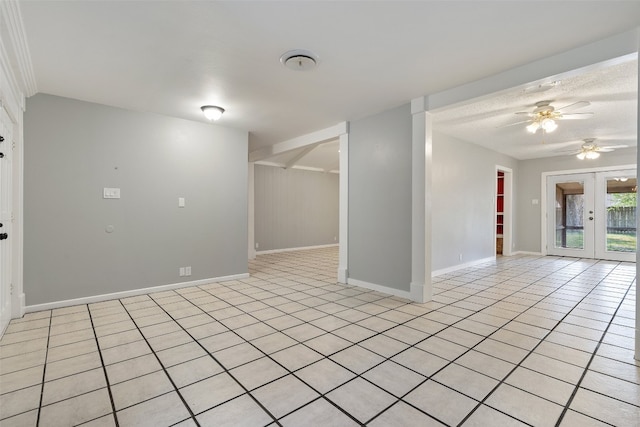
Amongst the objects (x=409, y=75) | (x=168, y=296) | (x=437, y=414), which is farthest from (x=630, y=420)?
(x=168, y=296)

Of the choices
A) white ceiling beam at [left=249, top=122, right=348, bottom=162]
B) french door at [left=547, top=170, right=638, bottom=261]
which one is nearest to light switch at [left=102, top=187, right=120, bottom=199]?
white ceiling beam at [left=249, top=122, right=348, bottom=162]

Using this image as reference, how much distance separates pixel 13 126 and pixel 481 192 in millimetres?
7554

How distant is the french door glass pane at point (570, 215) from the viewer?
288 inches

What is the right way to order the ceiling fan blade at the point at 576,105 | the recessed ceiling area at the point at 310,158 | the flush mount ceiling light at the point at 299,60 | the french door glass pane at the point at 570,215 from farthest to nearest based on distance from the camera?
the recessed ceiling area at the point at 310,158 → the french door glass pane at the point at 570,215 → the ceiling fan blade at the point at 576,105 → the flush mount ceiling light at the point at 299,60

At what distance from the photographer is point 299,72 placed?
9.68 feet

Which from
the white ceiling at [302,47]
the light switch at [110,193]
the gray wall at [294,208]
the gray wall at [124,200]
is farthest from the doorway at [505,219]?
the light switch at [110,193]

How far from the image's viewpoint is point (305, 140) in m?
5.39

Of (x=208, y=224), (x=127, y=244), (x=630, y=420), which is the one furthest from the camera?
(x=208, y=224)

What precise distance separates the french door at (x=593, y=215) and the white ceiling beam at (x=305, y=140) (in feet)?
20.8

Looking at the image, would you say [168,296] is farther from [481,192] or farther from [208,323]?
[481,192]

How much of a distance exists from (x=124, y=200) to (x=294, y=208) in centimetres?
509

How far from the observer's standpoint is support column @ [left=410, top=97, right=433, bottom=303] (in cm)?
368

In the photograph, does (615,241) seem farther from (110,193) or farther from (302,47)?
(110,193)

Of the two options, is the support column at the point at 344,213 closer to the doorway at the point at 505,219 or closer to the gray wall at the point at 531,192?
the doorway at the point at 505,219
